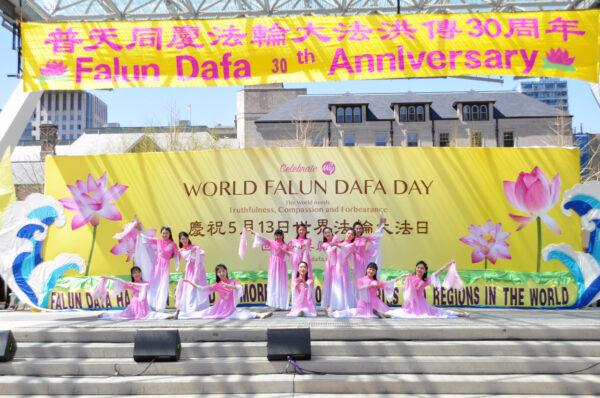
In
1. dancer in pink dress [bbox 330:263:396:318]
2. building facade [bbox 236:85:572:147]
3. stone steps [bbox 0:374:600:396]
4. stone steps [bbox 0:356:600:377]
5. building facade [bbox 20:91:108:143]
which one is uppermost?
building facade [bbox 20:91:108:143]

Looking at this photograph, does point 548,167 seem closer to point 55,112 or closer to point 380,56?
point 380,56

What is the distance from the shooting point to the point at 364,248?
1056 centimetres

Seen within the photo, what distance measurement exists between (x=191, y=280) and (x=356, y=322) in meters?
2.82

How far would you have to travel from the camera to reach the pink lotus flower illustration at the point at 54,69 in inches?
425

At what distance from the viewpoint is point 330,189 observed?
448 inches

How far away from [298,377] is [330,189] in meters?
4.55

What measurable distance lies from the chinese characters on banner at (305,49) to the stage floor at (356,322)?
12.3 ft

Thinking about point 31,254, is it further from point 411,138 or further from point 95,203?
point 411,138

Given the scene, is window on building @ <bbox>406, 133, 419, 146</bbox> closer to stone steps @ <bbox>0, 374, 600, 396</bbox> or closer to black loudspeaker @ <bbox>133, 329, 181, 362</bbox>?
stone steps @ <bbox>0, 374, 600, 396</bbox>

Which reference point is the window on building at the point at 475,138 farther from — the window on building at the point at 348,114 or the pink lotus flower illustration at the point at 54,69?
the pink lotus flower illustration at the point at 54,69

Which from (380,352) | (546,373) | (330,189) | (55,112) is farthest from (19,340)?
(55,112)

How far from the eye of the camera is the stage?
729 centimetres

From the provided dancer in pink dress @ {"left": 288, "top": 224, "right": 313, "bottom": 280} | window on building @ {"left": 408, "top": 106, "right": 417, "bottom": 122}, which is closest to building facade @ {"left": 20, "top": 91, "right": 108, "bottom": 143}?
window on building @ {"left": 408, "top": 106, "right": 417, "bottom": 122}

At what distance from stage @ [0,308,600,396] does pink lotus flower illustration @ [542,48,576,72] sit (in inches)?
156
